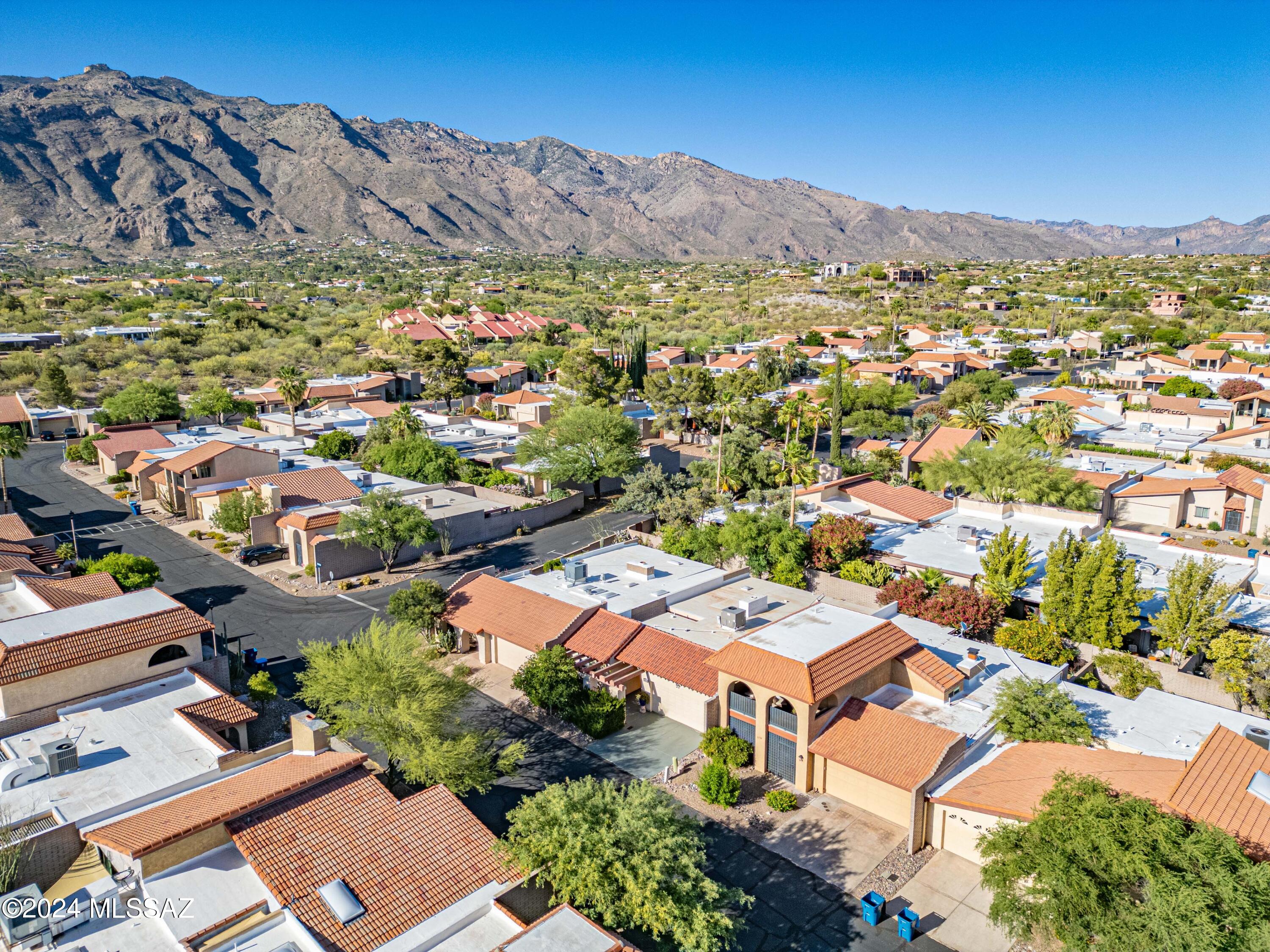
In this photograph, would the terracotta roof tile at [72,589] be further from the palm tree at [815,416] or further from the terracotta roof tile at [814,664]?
the palm tree at [815,416]

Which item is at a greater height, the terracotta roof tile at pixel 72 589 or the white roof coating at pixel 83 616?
the white roof coating at pixel 83 616

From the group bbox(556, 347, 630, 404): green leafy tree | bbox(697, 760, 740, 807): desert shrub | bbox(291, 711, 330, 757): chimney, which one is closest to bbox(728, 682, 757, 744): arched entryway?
bbox(697, 760, 740, 807): desert shrub

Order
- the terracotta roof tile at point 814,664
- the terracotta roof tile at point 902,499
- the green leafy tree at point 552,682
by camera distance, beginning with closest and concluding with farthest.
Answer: the terracotta roof tile at point 814,664 → the green leafy tree at point 552,682 → the terracotta roof tile at point 902,499

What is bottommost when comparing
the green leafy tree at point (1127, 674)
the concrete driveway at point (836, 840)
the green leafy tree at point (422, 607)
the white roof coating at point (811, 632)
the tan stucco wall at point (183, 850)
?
the concrete driveway at point (836, 840)

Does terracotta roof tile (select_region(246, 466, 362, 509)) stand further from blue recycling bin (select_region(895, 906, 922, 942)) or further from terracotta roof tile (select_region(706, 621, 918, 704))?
blue recycling bin (select_region(895, 906, 922, 942))

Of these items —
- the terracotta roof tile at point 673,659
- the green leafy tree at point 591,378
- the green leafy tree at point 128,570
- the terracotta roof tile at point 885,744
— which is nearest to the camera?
the terracotta roof tile at point 885,744

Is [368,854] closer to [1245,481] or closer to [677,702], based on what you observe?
[677,702]

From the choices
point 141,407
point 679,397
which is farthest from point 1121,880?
point 141,407

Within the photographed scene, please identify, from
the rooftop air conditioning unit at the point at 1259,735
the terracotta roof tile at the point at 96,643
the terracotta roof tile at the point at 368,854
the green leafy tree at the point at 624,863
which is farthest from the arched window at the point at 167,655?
the rooftop air conditioning unit at the point at 1259,735
